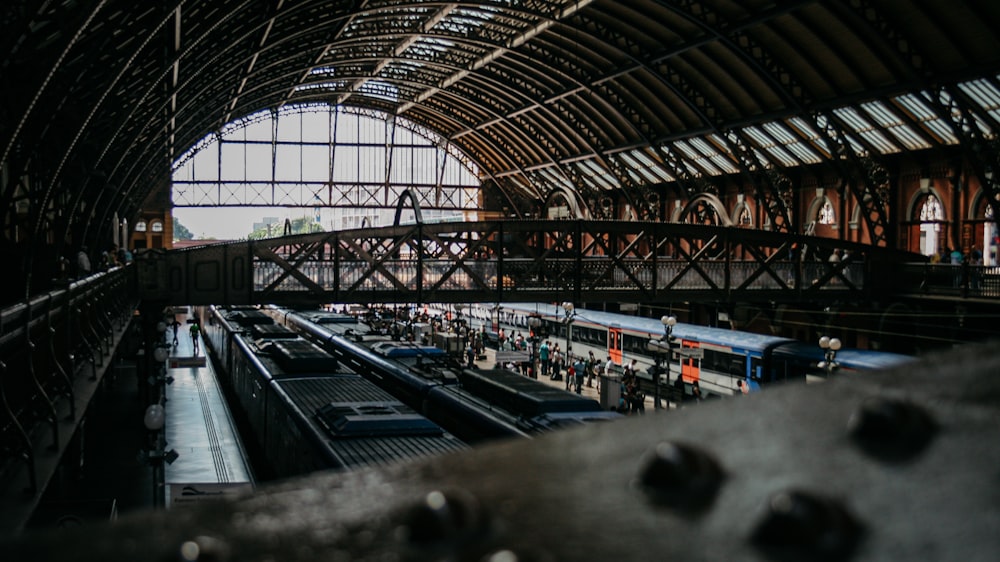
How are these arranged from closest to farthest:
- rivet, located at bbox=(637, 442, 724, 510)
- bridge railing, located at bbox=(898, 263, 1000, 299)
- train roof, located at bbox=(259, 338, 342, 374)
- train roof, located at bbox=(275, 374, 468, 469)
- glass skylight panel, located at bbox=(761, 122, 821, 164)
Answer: rivet, located at bbox=(637, 442, 724, 510) → train roof, located at bbox=(275, 374, 468, 469) → train roof, located at bbox=(259, 338, 342, 374) → bridge railing, located at bbox=(898, 263, 1000, 299) → glass skylight panel, located at bbox=(761, 122, 821, 164)

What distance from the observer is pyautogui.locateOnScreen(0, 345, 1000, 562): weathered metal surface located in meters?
0.91

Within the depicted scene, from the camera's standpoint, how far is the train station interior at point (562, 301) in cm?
97

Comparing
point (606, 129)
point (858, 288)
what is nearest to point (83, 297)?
point (858, 288)

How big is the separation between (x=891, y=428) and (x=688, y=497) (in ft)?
0.80

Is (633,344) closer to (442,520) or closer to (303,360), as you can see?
(303,360)

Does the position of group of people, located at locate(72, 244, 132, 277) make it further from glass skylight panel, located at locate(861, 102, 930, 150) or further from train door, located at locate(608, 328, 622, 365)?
glass skylight panel, located at locate(861, 102, 930, 150)

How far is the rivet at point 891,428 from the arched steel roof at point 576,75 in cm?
1157

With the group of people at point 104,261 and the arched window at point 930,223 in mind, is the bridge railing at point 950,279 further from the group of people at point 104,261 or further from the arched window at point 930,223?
the group of people at point 104,261

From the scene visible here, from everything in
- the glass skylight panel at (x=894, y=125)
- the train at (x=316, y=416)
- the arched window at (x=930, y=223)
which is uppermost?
the glass skylight panel at (x=894, y=125)

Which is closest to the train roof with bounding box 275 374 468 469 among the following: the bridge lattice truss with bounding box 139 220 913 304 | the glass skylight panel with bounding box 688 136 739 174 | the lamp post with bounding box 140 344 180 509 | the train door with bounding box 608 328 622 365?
the lamp post with bounding box 140 344 180 509

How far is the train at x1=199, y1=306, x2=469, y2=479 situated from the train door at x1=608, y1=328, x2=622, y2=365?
40.2 ft

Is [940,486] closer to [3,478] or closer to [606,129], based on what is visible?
[3,478]

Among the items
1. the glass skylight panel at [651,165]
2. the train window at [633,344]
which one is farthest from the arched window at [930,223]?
the glass skylight panel at [651,165]

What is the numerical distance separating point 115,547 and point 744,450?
68 cm
